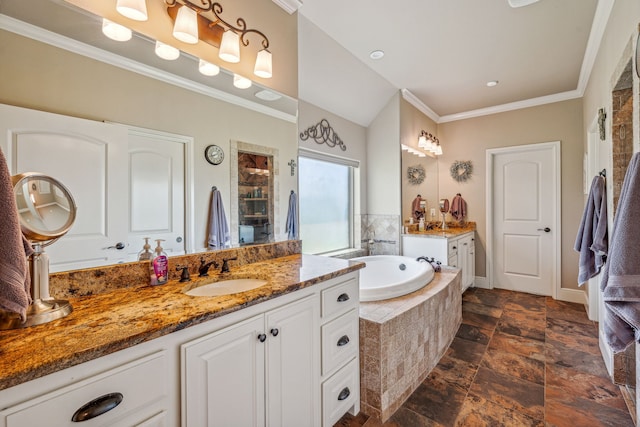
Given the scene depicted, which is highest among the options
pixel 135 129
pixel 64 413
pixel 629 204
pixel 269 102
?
pixel 269 102

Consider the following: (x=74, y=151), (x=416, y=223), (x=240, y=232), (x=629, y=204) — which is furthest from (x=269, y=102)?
(x=416, y=223)

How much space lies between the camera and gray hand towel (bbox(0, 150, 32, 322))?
71cm

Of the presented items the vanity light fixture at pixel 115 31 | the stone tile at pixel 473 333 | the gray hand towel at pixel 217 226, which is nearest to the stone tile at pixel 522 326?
the stone tile at pixel 473 333

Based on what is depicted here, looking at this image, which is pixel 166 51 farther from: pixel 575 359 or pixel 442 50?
pixel 575 359

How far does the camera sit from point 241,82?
1.75m

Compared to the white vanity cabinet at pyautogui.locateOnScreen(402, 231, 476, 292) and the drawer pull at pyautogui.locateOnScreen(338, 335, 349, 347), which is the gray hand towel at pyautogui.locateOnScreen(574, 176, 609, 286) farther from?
the drawer pull at pyautogui.locateOnScreen(338, 335, 349, 347)

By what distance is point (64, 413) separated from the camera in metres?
0.67

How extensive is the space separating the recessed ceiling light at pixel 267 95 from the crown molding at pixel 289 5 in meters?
0.64

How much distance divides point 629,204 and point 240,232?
1.82m

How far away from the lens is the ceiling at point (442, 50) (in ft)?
7.00

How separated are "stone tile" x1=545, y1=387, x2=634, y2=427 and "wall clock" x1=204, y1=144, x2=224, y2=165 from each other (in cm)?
235

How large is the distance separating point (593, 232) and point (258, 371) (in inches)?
101

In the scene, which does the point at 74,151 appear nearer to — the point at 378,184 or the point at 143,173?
the point at 143,173

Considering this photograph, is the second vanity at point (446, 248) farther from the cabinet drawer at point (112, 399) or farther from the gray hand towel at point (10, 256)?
the gray hand towel at point (10, 256)
